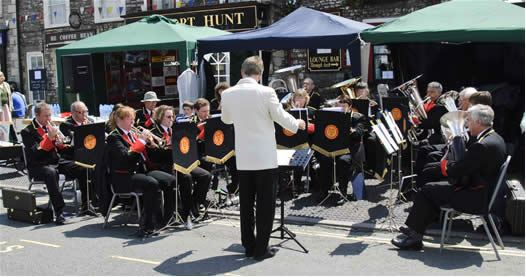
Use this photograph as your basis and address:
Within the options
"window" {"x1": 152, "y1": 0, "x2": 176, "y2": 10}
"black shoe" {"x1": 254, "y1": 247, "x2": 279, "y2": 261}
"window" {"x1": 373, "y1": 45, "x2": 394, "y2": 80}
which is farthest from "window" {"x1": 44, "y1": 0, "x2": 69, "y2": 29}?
"black shoe" {"x1": 254, "y1": 247, "x2": 279, "y2": 261}

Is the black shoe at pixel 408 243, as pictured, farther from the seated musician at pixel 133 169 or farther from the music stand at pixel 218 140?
the seated musician at pixel 133 169

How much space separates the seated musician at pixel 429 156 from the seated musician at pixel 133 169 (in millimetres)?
2934

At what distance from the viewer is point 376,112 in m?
8.47

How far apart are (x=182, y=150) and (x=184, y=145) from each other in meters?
0.06

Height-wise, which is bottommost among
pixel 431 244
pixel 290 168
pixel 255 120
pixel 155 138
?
pixel 431 244

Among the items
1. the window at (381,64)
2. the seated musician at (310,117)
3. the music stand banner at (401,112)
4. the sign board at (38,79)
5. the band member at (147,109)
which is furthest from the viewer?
the sign board at (38,79)

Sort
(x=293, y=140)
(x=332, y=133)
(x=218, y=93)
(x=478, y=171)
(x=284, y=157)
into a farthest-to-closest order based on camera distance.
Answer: (x=218, y=93)
(x=293, y=140)
(x=332, y=133)
(x=284, y=157)
(x=478, y=171)

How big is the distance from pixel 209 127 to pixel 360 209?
2.20 meters

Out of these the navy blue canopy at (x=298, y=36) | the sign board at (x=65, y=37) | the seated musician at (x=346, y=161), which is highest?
the sign board at (x=65, y=37)

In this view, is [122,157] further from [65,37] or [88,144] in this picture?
[65,37]

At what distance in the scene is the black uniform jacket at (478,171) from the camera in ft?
16.6

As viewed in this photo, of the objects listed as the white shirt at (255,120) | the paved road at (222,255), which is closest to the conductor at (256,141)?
the white shirt at (255,120)

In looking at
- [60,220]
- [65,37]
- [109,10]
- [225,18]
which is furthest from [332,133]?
[65,37]

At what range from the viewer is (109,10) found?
20.9 metres
